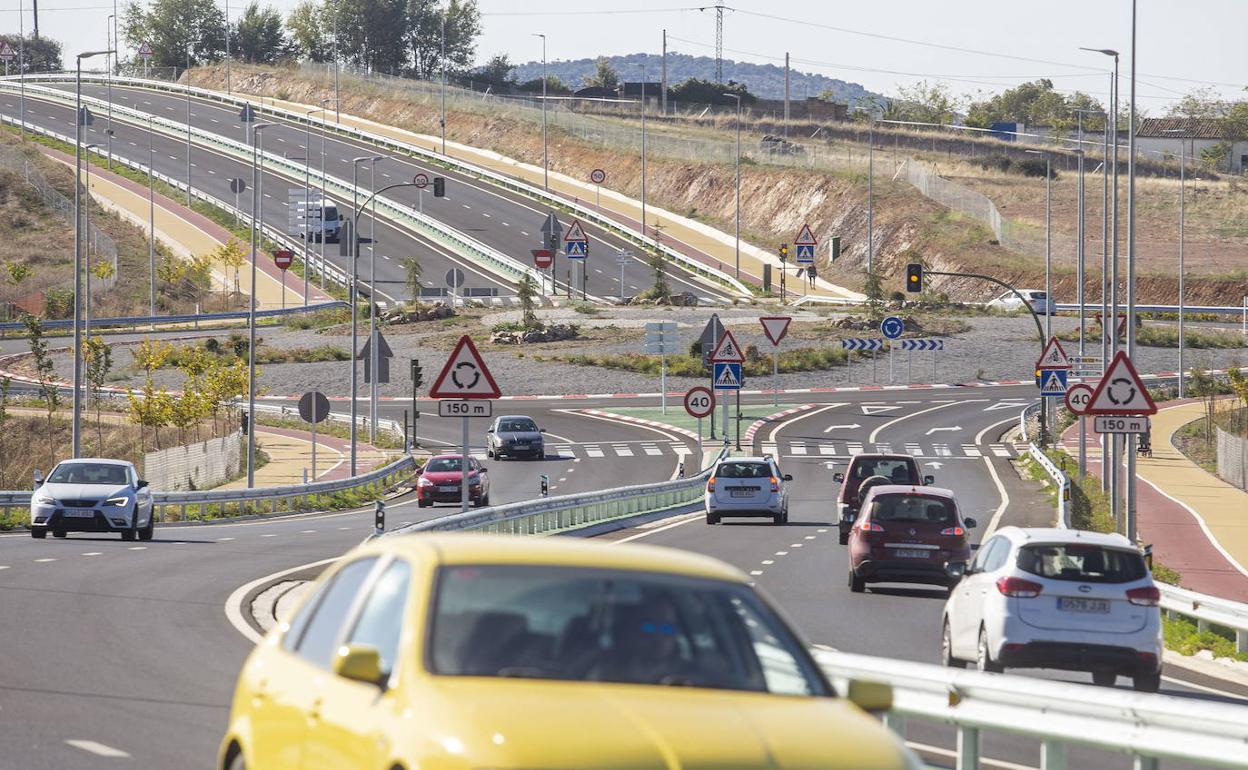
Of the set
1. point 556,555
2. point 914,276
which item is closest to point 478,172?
point 914,276

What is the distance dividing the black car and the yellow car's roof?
53376mm

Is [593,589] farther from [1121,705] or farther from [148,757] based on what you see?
[148,757]

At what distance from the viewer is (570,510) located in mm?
37375

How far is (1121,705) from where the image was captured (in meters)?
9.25

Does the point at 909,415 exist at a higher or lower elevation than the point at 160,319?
lower

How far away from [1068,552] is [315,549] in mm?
16510

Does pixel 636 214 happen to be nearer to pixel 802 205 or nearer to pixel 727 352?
pixel 802 205

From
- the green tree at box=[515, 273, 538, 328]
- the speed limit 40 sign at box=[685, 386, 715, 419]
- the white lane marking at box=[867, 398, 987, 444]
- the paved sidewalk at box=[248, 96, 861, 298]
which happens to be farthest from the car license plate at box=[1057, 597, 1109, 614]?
the paved sidewalk at box=[248, 96, 861, 298]

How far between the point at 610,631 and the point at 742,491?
107ft

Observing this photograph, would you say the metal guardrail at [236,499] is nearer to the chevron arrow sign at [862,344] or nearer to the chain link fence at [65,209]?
the chevron arrow sign at [862,344]

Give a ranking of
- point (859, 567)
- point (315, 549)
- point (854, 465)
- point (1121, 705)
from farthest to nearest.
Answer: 1. point (854, 465)
2. point (315, 549)
3. point (859, 567)
4. point (1121, 705)

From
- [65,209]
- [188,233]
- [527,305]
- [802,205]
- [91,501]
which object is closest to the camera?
[91,501]

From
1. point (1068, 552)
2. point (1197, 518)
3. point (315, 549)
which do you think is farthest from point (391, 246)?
point (1068, 552)

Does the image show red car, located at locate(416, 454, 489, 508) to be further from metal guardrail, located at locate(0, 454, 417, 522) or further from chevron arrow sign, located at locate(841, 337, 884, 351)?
chevron arrow sign, located at locate(841, 337, 884, 351)
